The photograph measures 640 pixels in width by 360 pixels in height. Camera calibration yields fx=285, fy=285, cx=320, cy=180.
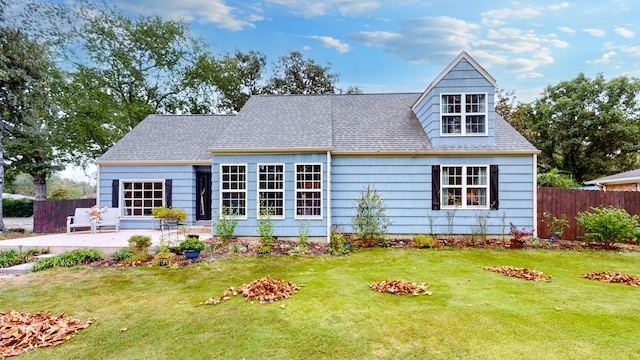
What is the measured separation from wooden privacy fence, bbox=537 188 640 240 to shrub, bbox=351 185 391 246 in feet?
17.6

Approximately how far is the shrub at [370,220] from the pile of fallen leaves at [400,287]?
12.0ft

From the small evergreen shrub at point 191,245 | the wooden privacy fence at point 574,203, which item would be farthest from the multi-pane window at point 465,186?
the small evergreen shrub at point 191,245

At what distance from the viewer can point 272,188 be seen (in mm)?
9117

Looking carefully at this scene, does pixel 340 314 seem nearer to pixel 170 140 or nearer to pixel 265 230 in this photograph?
pixel 265 230

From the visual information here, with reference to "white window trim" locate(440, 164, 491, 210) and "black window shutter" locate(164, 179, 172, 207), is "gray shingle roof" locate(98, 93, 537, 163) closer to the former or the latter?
"white window trim" locate(440, 164, 491, 210)

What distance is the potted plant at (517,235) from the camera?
860 cm

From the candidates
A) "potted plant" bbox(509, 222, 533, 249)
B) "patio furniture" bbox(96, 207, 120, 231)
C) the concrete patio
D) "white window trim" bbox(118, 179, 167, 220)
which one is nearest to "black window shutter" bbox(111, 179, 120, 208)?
"white window trim" bbox(118, 179, 167, 220)

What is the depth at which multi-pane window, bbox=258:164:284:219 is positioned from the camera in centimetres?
906

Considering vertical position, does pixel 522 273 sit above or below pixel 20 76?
below

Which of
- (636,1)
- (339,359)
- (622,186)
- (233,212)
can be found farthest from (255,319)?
(622,186)

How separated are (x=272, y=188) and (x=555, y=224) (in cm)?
945

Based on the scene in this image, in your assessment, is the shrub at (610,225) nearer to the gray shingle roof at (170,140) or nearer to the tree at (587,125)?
the gray shingle roof at (170,140)

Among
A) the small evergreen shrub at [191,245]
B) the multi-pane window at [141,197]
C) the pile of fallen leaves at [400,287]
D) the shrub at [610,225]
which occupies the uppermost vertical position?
the multi-pane window at [141,197]

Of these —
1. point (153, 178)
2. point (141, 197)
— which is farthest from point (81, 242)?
point (153, 178)
